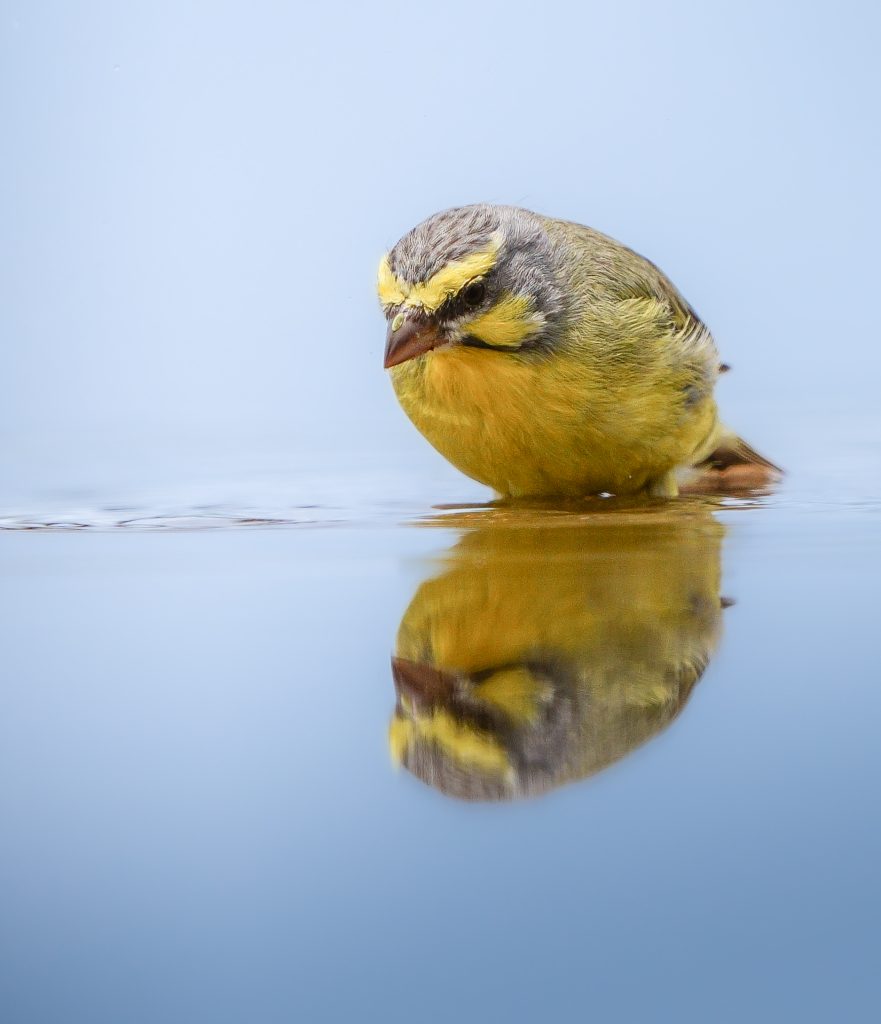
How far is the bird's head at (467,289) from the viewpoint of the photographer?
4.28 metres

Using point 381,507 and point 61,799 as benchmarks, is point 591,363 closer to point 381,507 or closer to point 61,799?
point 381,507

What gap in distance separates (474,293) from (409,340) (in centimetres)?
25

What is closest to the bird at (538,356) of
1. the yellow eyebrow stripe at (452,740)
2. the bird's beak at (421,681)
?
the bird's beak at (421,681)

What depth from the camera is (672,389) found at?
4.96 m

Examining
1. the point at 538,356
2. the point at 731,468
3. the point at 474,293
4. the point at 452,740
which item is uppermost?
the point at 474,293

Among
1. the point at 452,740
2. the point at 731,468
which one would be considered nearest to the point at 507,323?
the point at 731,468

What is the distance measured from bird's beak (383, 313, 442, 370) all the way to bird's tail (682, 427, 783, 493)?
1.91 meters

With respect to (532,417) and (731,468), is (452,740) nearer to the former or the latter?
(532,417)

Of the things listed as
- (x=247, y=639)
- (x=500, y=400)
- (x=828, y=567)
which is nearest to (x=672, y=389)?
(x=500, y=400)

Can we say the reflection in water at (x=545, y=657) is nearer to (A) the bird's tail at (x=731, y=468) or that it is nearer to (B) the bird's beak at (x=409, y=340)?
(B) the bird's beak at (x=409, y=340)

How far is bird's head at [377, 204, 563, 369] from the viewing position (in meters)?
4.28

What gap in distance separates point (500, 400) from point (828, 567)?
4.65ft

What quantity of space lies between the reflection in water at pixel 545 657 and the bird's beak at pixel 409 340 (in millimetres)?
634

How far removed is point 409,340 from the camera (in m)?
4.27
